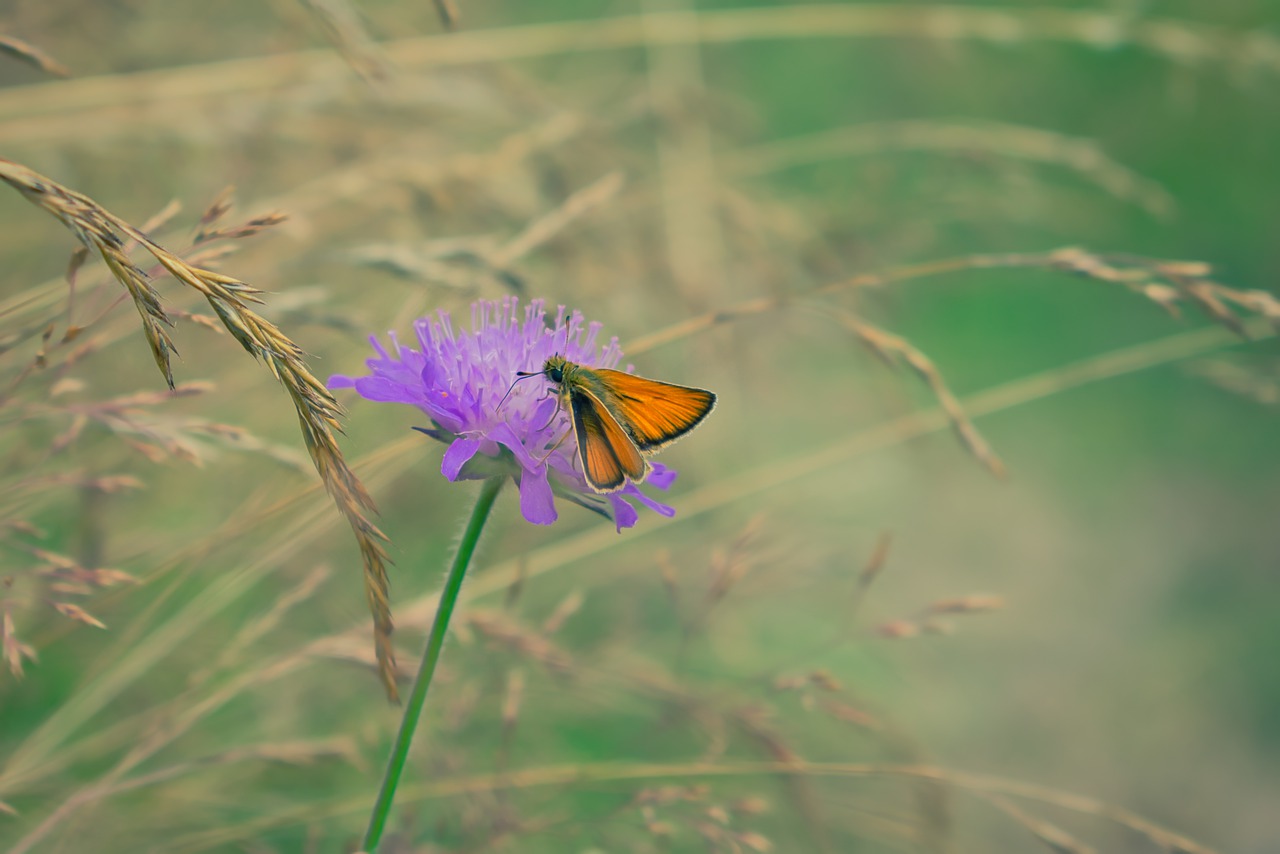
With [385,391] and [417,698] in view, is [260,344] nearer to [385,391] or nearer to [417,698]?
[385,391]

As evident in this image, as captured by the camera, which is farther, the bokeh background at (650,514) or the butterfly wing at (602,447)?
the bokeh background at (650,514)

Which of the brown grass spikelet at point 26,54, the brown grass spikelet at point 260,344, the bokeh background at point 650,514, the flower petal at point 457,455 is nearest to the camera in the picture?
the brown grass spikelet at point 260,344

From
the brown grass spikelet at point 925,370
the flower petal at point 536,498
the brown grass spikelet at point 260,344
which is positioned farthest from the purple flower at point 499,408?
the brown grass spikelet at point 925,370

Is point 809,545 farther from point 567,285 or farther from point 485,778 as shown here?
point 485,778

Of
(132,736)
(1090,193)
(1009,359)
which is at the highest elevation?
(1090,193)

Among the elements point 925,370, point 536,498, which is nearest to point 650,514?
point 925,370

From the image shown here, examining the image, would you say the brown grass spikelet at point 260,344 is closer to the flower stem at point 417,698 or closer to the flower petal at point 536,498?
the flower stem at point 417,698

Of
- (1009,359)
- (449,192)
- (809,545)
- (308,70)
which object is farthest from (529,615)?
(1009,359)
